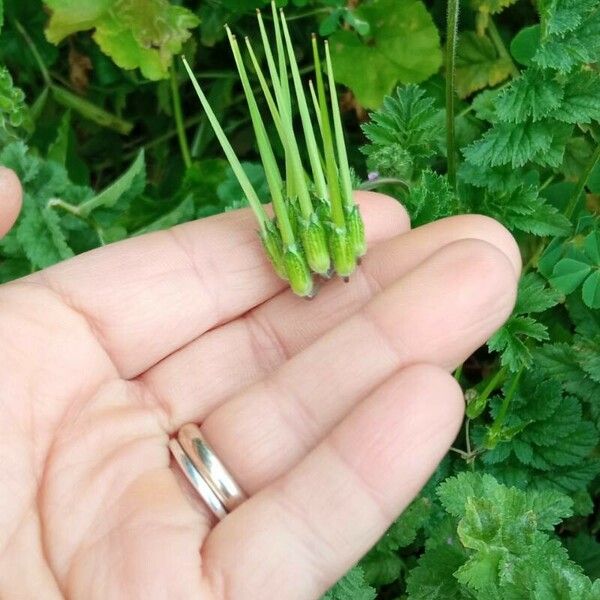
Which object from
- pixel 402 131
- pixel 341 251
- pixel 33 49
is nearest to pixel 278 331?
pixel 341 251

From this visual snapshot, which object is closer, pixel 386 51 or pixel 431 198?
pixel 431 198

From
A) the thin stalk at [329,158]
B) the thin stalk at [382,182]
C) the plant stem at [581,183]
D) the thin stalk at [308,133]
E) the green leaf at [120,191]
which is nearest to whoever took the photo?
the thin stalk at [329,158]

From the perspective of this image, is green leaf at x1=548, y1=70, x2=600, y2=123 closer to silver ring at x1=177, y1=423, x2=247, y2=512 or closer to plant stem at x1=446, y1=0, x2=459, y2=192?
plant stem at x1=446, y1=0, x2=459, y2=192

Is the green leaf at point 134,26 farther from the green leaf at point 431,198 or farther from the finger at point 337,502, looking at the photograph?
the finger at point 337,502

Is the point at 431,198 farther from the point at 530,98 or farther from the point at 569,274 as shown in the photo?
the point at 569,274

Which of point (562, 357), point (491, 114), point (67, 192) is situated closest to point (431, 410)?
point (562, 357)

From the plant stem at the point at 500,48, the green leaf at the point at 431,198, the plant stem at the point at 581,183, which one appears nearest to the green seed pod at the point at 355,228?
the green leaf at the point at 431,198
